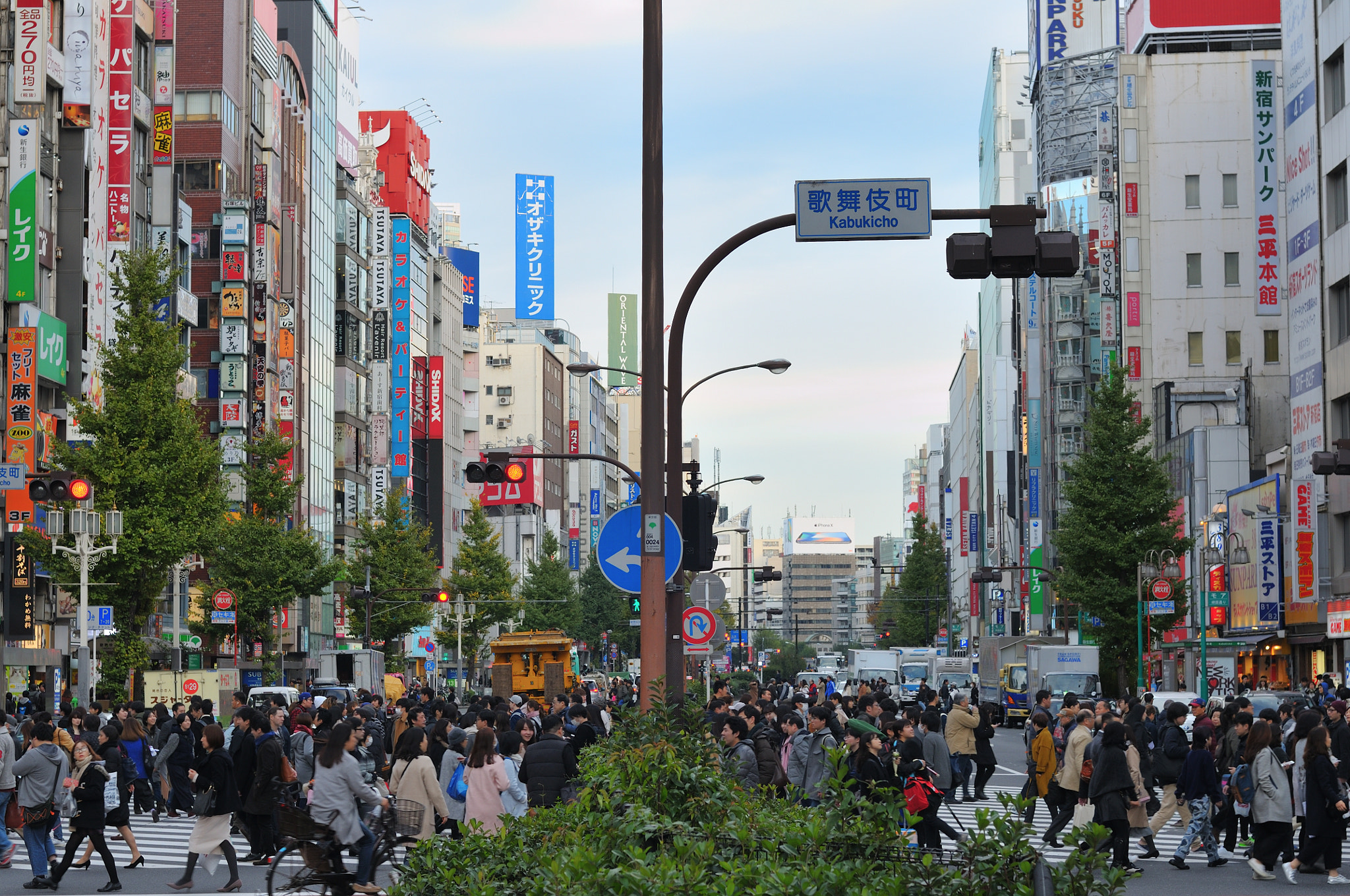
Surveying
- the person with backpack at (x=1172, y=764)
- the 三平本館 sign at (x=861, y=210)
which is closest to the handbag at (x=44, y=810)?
the 三平本館 sign at (x=861, y=210)

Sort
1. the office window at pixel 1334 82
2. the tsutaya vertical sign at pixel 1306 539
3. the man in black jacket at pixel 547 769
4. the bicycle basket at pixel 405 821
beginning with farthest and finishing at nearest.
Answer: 1. the tsutaya vertical sign at pixel 1306 539
2. the office window at pixel 1334 82
3. the man in black jacket at pixel 547 769
4. the bicycle basket at pixel 405 821

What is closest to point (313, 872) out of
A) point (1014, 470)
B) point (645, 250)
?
point (645, 250)

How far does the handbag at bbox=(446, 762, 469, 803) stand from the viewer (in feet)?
52.1

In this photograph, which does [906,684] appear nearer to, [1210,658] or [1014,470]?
[1210,658]

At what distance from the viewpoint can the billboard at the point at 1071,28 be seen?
91.2 meters

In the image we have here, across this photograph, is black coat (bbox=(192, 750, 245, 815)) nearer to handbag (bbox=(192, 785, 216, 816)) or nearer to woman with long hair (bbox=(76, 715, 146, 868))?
handbag (bbox=(192, 785, 216, 816))

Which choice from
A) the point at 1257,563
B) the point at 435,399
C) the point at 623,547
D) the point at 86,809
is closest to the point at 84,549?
the point at 86,809

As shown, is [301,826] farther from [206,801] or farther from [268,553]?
[268,553]

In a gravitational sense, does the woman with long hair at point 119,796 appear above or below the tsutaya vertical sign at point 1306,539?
below

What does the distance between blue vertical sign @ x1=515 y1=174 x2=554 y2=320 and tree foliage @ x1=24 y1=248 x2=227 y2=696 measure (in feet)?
417

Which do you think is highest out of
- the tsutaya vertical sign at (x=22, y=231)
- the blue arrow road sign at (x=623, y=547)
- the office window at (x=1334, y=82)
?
the office window at (x=1334, y=82)

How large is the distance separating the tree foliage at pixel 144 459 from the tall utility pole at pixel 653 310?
23314 millimetres

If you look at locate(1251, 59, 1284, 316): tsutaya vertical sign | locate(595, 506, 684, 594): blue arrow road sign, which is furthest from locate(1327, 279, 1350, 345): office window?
locate(595, 506, 684, 594): blue arrow road sign

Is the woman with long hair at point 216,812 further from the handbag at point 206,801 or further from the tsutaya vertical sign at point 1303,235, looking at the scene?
the tsutaya vertical sign at point 1303,235
